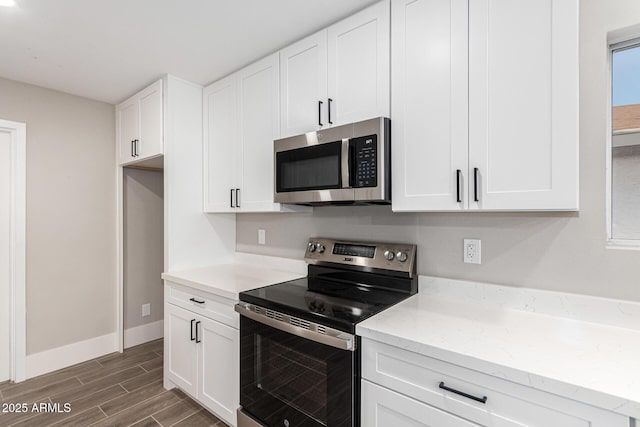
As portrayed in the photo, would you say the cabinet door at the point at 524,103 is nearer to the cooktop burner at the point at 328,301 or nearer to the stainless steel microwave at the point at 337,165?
the stainless steel microwave at the point at 337,165

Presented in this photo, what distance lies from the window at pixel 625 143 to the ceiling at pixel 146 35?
3.87 feet

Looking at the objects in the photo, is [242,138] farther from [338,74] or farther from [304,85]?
[338,74]

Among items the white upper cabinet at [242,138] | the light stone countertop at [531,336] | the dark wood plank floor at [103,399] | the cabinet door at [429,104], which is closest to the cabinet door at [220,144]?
the white upper cabinet at [242,138]

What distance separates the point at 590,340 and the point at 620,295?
0.87 feet

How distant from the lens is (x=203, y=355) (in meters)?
2.10

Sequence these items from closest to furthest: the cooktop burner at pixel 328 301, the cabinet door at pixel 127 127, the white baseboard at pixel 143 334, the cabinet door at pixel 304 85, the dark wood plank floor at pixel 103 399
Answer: the cooktop burner at pixel 328 301, the cabinet door at pixel 304 85, the dark wood plank floor at pixel 103 399, the cabinet door at pixel 127 127, the white baseboard at pixel 143 334

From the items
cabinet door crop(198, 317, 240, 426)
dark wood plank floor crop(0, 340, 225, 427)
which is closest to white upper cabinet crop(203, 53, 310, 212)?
cabinet door crop(198, 317, 240, 426)

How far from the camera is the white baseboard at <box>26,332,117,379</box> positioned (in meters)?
2.66

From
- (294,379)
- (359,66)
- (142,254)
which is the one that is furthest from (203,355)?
(359,66)

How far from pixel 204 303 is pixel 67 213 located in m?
1.82

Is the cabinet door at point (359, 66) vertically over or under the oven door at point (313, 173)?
over

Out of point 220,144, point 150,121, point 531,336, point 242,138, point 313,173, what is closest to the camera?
point 531,336

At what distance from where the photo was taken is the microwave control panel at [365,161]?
154cm

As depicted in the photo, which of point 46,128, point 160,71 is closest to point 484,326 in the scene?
point 160,71
